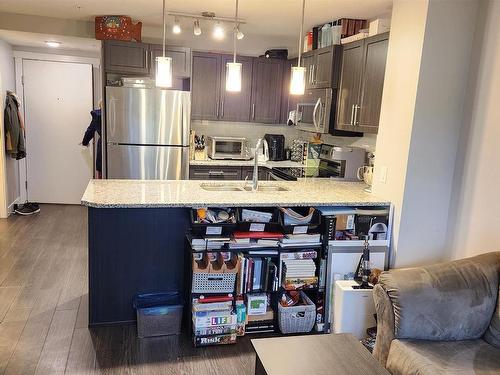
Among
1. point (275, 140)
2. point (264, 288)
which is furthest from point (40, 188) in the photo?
point (264, 288)

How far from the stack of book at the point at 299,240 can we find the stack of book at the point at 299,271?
0.06m

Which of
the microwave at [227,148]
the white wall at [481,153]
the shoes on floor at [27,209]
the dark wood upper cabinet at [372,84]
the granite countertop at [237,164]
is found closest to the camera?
the white wall at [481,153]

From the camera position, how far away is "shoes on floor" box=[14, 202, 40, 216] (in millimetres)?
5523

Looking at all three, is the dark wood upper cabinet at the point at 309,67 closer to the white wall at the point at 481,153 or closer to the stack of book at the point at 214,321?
the white wall at the point at 481,153

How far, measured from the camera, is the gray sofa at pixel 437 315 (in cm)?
201

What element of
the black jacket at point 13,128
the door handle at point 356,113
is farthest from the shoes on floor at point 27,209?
the door handle at point 356,113

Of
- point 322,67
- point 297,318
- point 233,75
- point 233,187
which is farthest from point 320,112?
point 297,318

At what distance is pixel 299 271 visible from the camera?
9.30ft

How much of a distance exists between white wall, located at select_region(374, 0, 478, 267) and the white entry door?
4.56m

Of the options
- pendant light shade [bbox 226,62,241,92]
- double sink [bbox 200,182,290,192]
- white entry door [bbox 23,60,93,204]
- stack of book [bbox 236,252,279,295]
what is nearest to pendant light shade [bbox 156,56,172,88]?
pendant light shade [bbox 226,62,241,92]

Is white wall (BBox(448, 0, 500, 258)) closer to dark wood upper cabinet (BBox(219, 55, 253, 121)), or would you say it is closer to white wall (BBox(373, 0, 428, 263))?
white wall (BBox(373, 0, 428, 263))

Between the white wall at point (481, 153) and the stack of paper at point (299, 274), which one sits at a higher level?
the white wall at point (481, 153)

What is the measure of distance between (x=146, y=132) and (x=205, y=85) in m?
1.02

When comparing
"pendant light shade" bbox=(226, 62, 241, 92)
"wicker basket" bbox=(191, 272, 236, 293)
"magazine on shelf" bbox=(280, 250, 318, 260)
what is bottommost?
"wicker basket" bbox=(191, 272, 236, 293)
